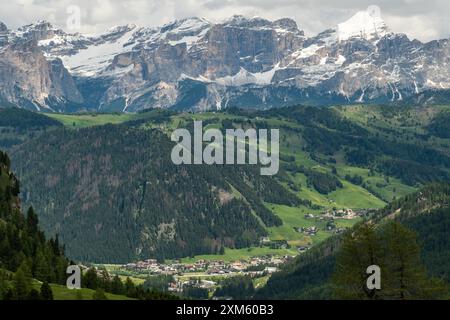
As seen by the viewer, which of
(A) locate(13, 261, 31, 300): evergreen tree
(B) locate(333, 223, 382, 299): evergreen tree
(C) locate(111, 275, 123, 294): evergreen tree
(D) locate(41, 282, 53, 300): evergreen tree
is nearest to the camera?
(B) locate(333, 223, 382, 299): evergreen tree

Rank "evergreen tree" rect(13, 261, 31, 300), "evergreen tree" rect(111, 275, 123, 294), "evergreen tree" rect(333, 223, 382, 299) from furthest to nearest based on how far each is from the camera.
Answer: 1. "evergreen tree" rect(111, 275, 123, 294)
2. "evergreen tree" rect(13, 261, 31, 300)
3. "evergreen tree" rect(333, 223, 382, 299)

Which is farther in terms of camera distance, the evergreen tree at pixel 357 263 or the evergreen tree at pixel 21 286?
the evergreen tree at pixel 21 286

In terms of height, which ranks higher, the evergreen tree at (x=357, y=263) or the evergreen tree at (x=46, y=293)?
the evergreen tree at (x=357, y=263)

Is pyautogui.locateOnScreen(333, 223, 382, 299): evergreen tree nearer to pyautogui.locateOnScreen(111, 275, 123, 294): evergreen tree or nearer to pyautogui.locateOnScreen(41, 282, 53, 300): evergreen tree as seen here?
pyautogui.locateOnScreen(41, 282, 53, 300): evergreen tree

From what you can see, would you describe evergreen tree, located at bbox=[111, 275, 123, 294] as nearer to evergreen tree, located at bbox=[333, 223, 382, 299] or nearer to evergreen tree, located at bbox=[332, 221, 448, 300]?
evergreen tree, located at bbox=[333, 223, 382, 299]

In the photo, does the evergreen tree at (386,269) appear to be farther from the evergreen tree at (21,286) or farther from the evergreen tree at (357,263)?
the evergreen tree at (21,286)

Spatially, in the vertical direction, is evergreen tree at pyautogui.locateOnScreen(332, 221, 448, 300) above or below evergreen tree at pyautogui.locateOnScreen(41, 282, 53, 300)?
above

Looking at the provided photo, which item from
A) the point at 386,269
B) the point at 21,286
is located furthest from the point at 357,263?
the point at 21,286

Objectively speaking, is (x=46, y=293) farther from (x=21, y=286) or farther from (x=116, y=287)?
(x=116, y=287)

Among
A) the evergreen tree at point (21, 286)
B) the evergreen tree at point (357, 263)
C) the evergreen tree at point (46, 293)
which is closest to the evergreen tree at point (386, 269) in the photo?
the evergreen tree at point (357, 263)

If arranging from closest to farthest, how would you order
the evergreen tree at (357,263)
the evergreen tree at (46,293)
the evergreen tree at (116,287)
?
the evergreen tree at (357,263)
the evergreen tree at (46,293)
the evergreen tree at (116,287)

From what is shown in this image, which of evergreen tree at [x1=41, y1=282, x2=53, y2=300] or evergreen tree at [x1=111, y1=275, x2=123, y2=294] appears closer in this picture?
evergreen tree at [x1=41, y1=282, x2=53, y2=300]

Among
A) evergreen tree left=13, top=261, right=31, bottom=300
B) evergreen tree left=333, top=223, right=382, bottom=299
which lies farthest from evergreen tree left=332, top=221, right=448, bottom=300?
evergreen tree left=13, top=261, right=31, bottom=300
